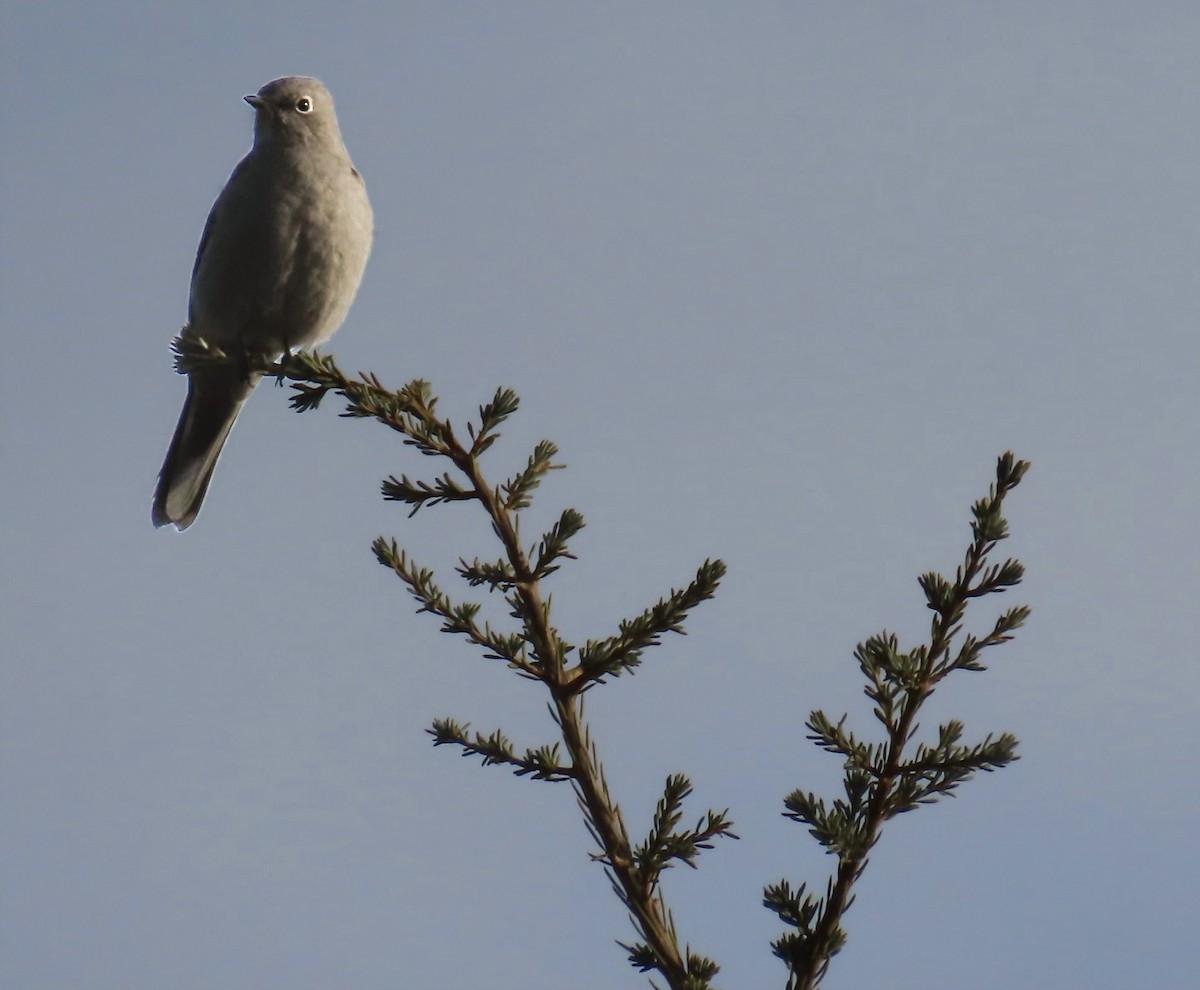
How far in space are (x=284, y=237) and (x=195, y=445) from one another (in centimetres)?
194

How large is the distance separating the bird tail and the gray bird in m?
0.71

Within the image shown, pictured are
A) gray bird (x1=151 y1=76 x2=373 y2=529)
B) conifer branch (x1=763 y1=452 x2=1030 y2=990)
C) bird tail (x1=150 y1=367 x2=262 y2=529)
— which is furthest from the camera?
bird tail (x1=150 y1=367 x2=262 y2=529)

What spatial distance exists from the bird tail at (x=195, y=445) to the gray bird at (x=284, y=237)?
27.9 inches

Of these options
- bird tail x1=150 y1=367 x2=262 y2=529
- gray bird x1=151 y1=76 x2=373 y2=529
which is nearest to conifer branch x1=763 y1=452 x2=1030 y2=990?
gray bird x1=151 y1=76 x2=373 y2=529

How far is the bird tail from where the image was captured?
776cm

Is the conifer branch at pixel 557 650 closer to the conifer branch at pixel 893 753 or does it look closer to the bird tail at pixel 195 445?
the conifer branch at pixel 893 753

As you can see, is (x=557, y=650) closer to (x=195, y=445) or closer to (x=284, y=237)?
(x=284, y=237)

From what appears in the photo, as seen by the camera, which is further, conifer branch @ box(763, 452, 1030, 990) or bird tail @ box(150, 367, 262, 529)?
bird tail @ box(150, 367, 262, 529)

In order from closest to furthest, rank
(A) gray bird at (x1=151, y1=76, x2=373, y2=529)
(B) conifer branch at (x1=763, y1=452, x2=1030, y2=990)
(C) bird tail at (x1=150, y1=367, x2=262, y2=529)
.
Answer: (B) conifer branch at (x1=763, y1=452, x2=1030, y2=990) < (A) gray bird at (x1=151, y1=76, x2=373, y2=529) < (C) bird tail at (x1=150, y1=367, x2=262, y2=529)

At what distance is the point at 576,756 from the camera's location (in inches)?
102

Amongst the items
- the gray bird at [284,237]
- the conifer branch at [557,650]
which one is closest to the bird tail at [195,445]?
the gray bird at [284,237]

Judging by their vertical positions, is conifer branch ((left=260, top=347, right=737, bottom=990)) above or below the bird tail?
below

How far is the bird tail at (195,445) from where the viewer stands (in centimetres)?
776

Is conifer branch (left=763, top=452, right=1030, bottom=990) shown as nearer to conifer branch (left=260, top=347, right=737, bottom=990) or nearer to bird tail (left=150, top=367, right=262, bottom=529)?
conifer branch (left=260, top=347, right=737, bottom=990)
